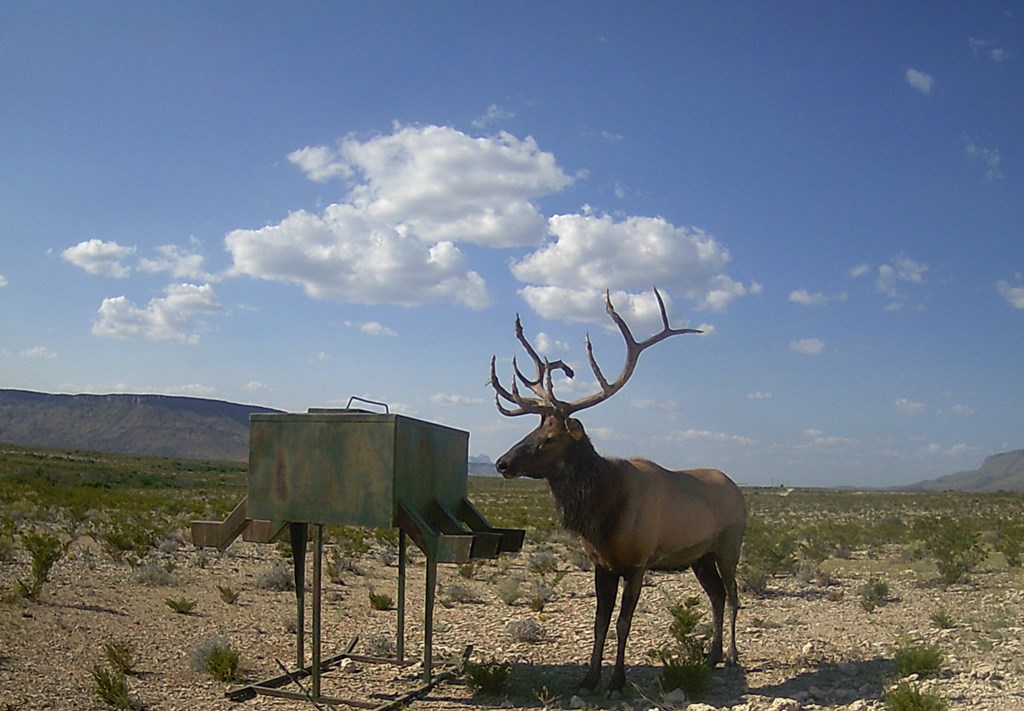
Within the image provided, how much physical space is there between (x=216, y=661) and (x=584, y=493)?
4209 millimetres

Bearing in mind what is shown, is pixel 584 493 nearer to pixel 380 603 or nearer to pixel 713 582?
pixel 713 582

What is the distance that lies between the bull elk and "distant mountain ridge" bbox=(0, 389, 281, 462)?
15648 centimetres

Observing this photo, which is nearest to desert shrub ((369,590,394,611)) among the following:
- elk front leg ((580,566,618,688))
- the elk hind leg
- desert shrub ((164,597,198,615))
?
desert shrub ((164,597,198,615))

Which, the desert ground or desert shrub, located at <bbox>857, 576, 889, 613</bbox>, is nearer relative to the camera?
the desert ground

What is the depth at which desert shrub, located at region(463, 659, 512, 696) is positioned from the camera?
8367 mm

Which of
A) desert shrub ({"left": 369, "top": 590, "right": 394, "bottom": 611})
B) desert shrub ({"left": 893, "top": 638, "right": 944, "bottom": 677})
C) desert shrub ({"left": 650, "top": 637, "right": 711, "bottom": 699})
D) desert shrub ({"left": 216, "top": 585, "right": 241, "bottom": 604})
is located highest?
desert shrub ({"left": 893, "top": 638, "right": 944, "bottom": 677})

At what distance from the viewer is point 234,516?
8.25 meters

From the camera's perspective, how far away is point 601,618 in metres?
8.47

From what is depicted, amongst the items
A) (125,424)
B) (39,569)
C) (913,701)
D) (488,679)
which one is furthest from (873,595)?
(125,424)

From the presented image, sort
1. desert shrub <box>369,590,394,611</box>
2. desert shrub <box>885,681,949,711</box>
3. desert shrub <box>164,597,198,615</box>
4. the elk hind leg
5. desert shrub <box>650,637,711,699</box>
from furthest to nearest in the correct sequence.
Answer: desert shrub <box>369,590,394,611</box>
desert shrub <box>164,597,198,615</box>
the elk hind leg
desert shrub <box>650,637,711,699</box>
desert shrub <box>885,681,949,711</box>

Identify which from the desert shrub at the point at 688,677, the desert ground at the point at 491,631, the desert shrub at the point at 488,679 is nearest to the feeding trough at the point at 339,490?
the desert shrub at the point at 488,679

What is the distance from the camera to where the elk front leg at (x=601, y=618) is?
8336mm

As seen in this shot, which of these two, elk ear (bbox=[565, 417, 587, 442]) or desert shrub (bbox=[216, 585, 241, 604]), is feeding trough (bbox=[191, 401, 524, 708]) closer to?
elk ear (bbox=[565, 417, 587, 442])

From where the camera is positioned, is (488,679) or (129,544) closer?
(488,679)
